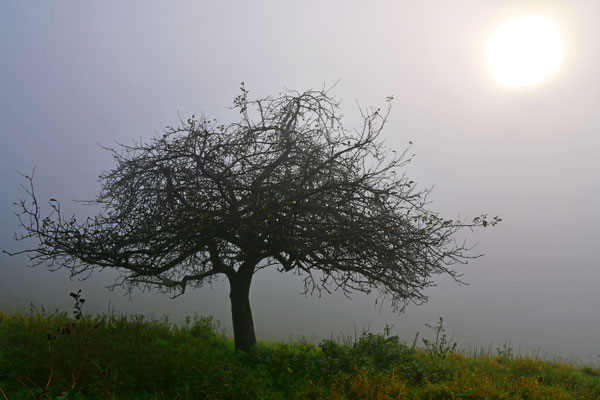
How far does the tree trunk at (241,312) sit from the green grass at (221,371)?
0.82 meters

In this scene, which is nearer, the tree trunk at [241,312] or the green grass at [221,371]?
the green grass at [221,371]

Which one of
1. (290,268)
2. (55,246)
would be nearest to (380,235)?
(290,268)

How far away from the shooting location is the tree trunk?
10.3m

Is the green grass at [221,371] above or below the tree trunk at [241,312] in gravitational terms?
below

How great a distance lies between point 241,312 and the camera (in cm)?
1042

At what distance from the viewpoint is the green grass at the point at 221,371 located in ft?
Answer: 22.0

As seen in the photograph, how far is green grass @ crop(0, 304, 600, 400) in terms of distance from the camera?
6707 mm

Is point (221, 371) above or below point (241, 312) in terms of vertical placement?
below

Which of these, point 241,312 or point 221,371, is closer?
point 221,371

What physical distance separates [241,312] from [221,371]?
326 cm

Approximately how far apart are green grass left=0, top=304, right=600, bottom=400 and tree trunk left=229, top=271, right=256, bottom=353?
82 cm

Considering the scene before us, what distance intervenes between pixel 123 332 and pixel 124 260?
1.75 meters

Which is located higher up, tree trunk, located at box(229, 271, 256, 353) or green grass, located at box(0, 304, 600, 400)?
tree trunk, located at box(229, 271, 256, 353)

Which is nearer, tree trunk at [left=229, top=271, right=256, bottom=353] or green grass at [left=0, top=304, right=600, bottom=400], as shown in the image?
green grass at [left=0, top=304, right=600, bottom=400]
